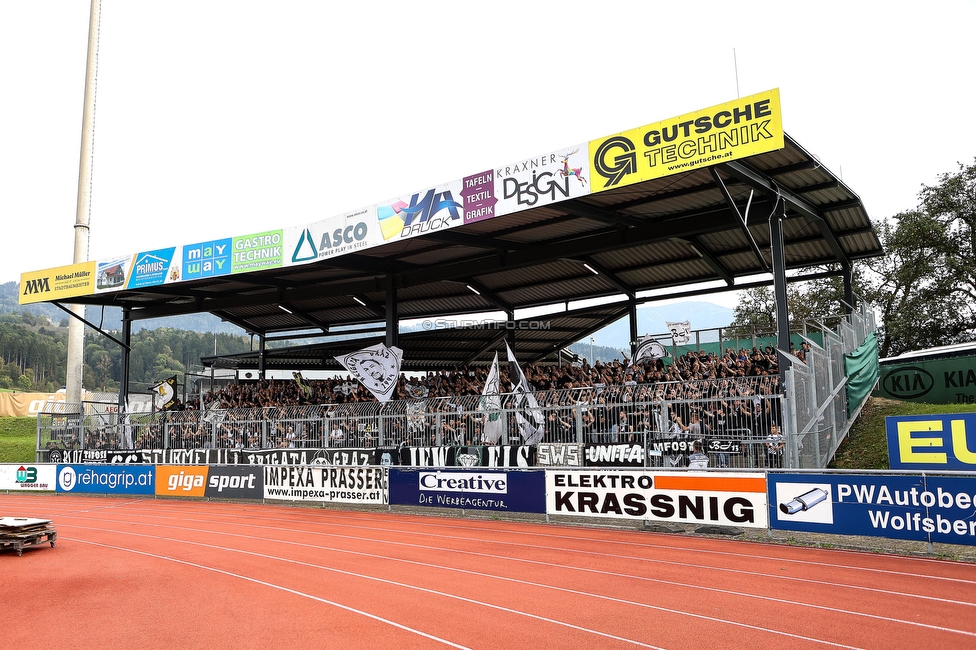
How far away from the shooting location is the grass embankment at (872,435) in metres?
16.9

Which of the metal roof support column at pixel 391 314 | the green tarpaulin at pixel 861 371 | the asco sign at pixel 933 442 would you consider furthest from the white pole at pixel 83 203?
the asco sign at pixel 933 442

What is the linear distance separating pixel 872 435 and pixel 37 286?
29.8 m

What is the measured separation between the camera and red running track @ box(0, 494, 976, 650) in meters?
7.38

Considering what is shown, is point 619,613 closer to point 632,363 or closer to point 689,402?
point 689,402

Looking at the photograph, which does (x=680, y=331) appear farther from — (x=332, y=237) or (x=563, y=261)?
(x=332, y=237)

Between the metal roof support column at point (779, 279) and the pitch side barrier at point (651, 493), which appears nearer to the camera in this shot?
the pitch side barrier at point (651, 493)

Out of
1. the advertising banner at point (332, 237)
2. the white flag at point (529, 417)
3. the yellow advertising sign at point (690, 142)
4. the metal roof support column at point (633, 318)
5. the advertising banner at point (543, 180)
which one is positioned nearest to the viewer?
the yellow advertising sign at point (690, 142)

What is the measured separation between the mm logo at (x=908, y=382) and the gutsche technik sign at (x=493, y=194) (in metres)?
14.7

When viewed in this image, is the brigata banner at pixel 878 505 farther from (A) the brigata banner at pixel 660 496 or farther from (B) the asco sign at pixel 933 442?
(B) the asco sign at pixel 933 442

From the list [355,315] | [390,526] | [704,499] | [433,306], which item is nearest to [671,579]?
[704,499]

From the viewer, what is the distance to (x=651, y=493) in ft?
47.7

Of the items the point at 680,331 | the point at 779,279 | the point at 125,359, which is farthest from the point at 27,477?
the point at 779,279

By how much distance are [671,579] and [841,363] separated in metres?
11.4

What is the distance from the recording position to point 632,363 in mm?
23109
